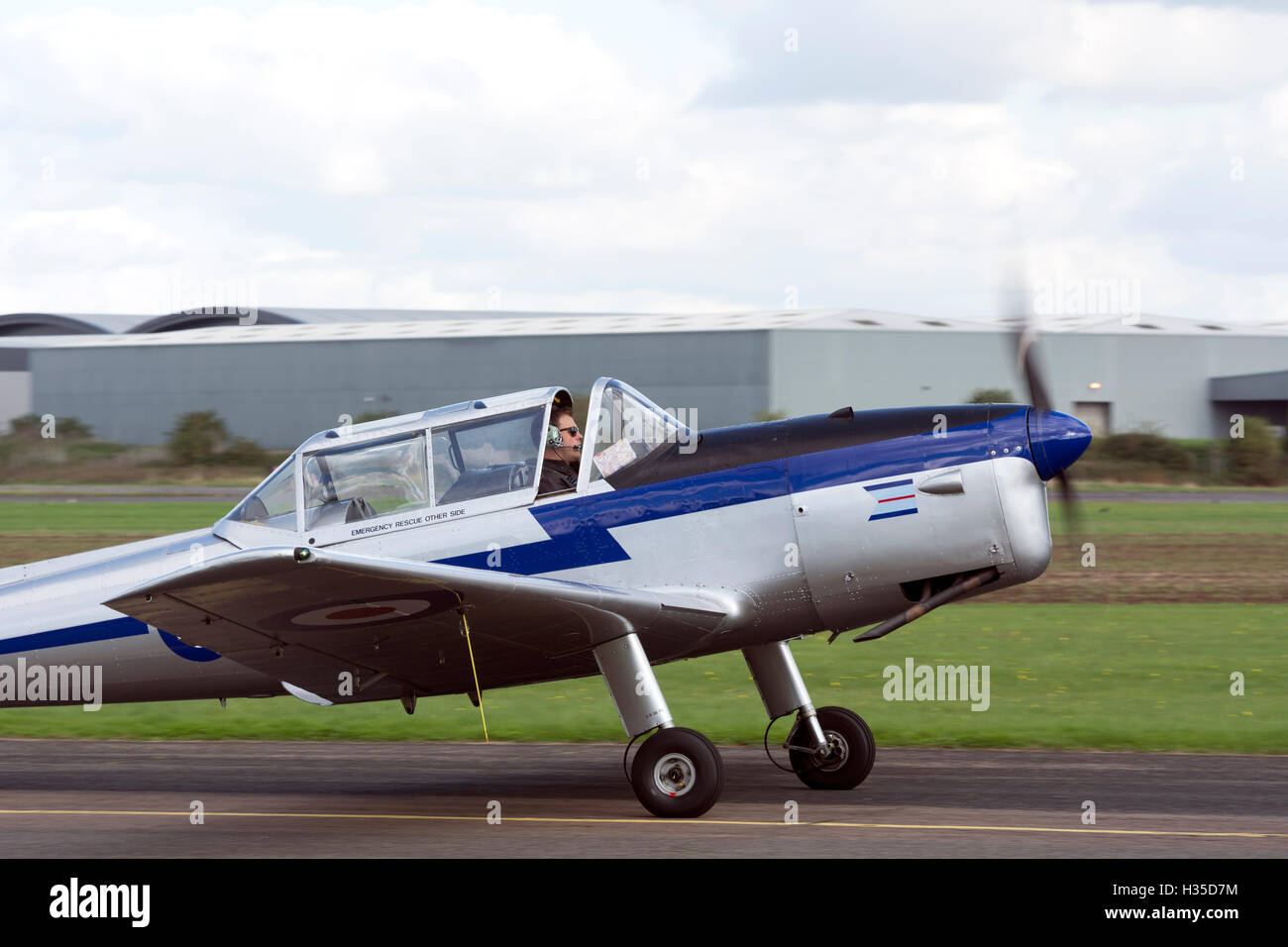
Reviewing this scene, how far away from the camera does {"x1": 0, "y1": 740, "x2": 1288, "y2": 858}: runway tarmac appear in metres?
7.86

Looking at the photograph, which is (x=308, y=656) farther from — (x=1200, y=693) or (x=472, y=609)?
(x=1200, y=693)

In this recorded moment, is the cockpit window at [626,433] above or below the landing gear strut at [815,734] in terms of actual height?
above

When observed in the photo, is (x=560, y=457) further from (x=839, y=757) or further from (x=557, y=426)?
(x=839, y=757)

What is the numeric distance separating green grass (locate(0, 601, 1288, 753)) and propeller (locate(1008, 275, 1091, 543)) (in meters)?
2.97

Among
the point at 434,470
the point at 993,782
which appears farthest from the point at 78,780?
the point at 993,782

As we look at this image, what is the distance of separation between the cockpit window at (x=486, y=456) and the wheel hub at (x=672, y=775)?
1.87 m

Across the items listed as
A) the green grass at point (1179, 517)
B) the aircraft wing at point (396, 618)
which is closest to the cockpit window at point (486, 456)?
the aircraft wing at point (396, 618)

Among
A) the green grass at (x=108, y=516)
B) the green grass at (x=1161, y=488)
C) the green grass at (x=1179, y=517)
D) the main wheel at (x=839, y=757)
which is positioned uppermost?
the green grass at (x=1161, y=488)

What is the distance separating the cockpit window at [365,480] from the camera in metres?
8.89

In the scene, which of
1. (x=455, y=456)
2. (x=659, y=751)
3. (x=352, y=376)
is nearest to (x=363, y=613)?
(x=455, y=456)

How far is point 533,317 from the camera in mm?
59125

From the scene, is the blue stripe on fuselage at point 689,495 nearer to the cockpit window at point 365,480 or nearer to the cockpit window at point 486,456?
the cockpit window at point 486,456

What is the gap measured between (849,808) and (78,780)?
5827mm

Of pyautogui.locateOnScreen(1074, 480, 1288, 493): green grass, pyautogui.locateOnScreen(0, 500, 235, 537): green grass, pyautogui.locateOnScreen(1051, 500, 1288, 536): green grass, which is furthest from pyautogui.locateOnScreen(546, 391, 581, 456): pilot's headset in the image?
pyautogui.locateOnScreen(1074, 480, 1288, 493): green grass
